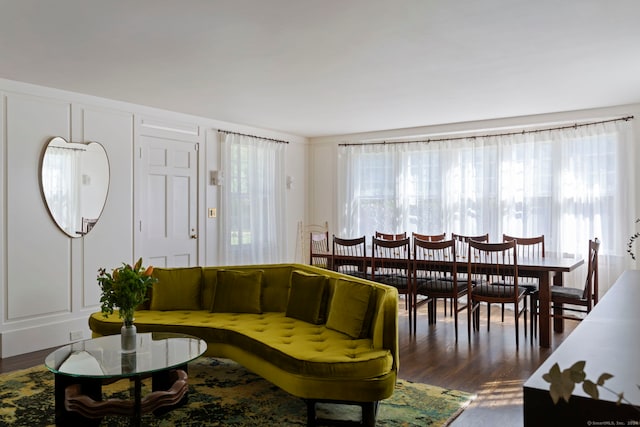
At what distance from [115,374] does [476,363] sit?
2904 millimetres

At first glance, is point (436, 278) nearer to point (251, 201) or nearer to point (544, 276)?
point (544, 276)

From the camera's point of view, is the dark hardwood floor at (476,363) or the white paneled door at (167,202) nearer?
the dark hardwood floor at (476,363)

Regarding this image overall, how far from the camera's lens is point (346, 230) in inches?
307

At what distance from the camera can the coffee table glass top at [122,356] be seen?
264 cm

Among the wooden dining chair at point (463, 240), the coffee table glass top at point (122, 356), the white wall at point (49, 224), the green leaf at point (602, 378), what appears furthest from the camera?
the wooden dining chair at point (463, 240)

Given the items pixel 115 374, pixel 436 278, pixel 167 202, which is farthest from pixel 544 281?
pixel 167 202

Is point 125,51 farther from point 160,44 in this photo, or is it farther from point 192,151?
point 192,151

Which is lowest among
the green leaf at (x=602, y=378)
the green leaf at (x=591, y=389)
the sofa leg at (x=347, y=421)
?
the sofa leg at (x=347, y=421)

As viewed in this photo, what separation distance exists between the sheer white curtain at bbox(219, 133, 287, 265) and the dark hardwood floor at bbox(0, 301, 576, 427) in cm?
244

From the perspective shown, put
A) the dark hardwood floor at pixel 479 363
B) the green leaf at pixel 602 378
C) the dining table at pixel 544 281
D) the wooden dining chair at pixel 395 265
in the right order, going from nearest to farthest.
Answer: the green leaf at pixel 602 378 → the dark hardwood floor at pixel 479 363 → the dining table at pixel 544 281 → the wooden dining chair at pixel 395 265

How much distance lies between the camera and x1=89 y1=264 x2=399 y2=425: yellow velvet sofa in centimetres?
278

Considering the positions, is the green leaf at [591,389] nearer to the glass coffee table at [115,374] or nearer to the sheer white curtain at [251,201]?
the glass coffee table at [115,374]

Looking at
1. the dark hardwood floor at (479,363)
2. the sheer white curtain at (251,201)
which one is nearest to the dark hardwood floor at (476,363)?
the dark hardwood floor at (479,363)

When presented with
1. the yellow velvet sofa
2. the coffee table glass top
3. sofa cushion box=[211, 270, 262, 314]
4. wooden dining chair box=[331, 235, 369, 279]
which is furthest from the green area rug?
wooden dining chair box=[331, 235, 369, 279]
